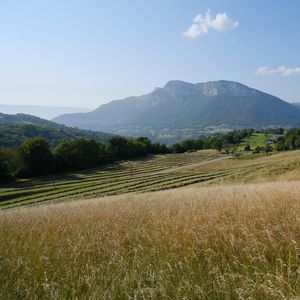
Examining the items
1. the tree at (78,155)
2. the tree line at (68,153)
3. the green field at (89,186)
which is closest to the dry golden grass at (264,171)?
the green field at (89,186)

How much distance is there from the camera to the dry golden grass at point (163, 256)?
3.05m

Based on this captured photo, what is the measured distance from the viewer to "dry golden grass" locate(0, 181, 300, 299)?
3053 mm

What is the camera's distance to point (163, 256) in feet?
12.7

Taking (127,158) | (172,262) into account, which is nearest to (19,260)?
(172,262)

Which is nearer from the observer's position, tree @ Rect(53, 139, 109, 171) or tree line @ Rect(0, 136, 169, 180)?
tree line @ Rect(0, 136, 169, 180)

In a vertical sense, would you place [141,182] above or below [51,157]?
below

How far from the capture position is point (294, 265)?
3279 millimetres

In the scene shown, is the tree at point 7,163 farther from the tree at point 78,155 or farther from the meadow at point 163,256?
the meadow at point 163,256

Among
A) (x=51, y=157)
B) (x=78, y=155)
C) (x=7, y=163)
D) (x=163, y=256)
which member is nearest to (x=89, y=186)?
(x=7, y=163)

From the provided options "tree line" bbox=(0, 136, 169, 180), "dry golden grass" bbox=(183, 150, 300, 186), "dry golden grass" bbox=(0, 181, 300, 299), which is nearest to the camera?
"dry golden grass" bbox=(0, 181, 300, 299)

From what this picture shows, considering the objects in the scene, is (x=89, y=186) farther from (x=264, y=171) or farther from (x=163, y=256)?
(x=163, y=256)

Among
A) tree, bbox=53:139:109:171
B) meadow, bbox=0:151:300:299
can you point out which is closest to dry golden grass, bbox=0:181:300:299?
meadow, bbox=0:151:300:299

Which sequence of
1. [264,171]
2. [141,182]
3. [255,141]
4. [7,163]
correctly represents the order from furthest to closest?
1. [255,141]
2. [7,163]
3. [141,182]
4. [264,171]

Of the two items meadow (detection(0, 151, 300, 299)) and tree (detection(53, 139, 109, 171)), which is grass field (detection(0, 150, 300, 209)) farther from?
tree (detection(53, 139, 109, 171))
